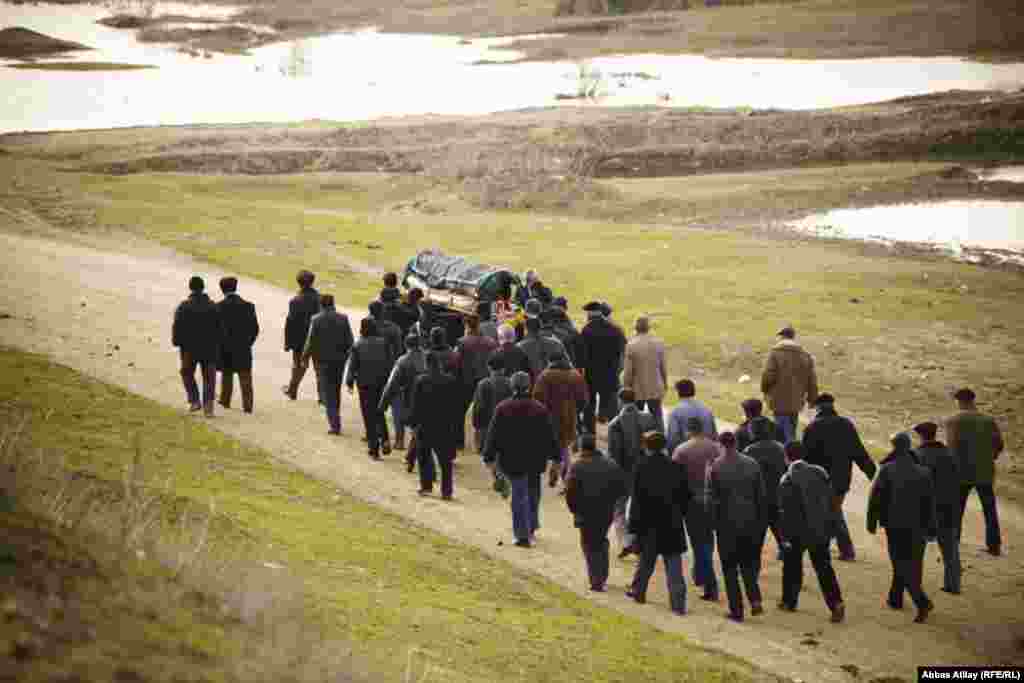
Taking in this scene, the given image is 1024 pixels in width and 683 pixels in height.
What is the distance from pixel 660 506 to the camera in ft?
39.5

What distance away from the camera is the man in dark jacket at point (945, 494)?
516 inches

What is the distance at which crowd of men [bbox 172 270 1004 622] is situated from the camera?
12180 millimetres

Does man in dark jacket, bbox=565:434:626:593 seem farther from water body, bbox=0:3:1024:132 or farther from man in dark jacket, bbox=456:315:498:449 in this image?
water body, bbox=0:3:1024:132

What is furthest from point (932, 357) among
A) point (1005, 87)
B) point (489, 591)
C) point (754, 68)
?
point (754, 68)

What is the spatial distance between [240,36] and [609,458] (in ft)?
369

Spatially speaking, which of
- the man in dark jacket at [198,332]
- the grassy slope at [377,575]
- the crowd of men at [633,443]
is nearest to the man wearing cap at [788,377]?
the crowd of men at [633,443]

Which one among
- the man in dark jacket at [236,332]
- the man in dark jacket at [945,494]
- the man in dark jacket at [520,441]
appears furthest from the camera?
the man in dark jacket at [236,332]

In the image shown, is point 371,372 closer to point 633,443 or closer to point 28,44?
point 633,443

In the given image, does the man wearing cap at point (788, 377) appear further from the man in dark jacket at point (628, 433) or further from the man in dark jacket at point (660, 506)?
the man in dark jacket at point (660, 506)

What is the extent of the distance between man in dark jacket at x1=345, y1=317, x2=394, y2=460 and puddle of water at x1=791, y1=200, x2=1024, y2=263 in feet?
78.0

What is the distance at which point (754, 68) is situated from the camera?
88.4 meters

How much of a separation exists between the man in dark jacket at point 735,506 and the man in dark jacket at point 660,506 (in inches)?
12.8

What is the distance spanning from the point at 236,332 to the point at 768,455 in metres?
7.54

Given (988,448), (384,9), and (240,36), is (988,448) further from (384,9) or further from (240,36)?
(384,9)
